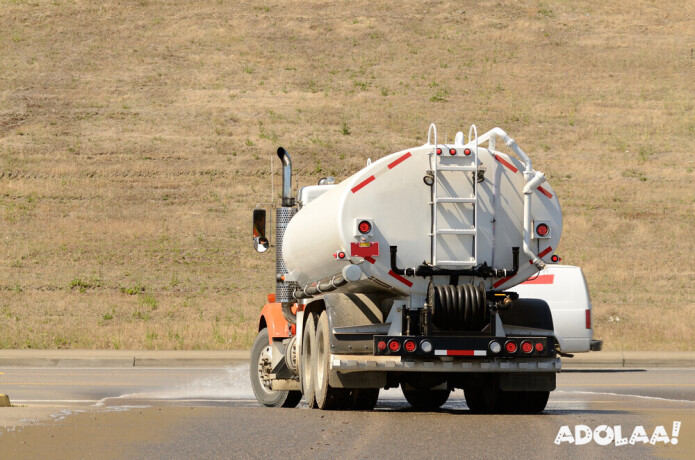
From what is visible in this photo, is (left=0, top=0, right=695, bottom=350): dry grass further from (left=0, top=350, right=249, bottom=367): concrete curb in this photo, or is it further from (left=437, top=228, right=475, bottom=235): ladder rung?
(left=437, top=228, right=475, bottom=235): ladder rung

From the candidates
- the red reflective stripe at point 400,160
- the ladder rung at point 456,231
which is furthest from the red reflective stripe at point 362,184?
the ladder rung at point 456,231

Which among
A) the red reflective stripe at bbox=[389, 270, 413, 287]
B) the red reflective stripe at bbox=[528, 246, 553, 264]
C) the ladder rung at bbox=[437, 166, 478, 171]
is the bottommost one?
the red reflective stripe at bbox=[389, 270, 413, 287]

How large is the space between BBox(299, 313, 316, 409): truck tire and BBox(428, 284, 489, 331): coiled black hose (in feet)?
5.90

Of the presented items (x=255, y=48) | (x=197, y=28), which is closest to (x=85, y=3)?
(x=197, y=28)

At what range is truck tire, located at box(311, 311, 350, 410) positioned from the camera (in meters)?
13.3

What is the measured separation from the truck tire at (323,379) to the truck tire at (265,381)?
195cm

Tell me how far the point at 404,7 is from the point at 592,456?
79.6 meters

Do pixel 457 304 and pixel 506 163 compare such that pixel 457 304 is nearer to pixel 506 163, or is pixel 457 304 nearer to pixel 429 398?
pixel 506 163

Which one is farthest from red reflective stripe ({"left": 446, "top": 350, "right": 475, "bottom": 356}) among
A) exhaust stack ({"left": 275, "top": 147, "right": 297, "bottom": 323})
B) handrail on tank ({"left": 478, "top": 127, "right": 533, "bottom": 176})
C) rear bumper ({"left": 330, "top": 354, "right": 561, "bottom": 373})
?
exhaust stack ({"left": 275, "top": 147, "right": 297, "bottom": 323})

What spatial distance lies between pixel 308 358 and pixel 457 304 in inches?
94.9

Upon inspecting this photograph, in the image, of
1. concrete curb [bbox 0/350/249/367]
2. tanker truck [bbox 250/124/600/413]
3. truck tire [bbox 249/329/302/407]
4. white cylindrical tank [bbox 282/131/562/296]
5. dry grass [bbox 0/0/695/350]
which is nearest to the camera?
tanker truck [bbox 250/124/600/413]

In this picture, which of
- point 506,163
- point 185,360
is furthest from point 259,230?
point 185,360

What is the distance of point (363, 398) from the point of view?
1374cm

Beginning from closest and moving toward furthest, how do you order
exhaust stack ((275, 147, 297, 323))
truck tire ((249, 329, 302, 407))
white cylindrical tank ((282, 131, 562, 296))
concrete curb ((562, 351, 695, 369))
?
Answer: white cylindrical tank ((282, 131, 562, 296))
truck tire ((249, 329, 302, 407))
exhaust stack ((275, 147, 297, 323))
concrete curb ((562, 351, 695, 369))
